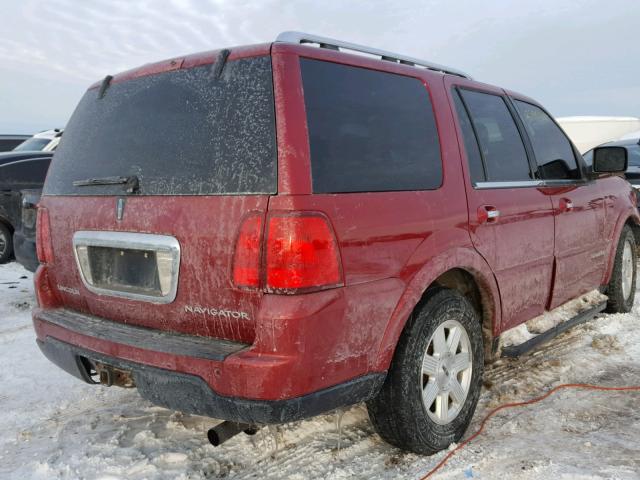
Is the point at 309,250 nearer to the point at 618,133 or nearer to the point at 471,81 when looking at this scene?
the point at 471,81

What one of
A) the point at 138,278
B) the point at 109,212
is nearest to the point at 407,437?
the point at 138,278

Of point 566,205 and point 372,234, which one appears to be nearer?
A: point 372,234

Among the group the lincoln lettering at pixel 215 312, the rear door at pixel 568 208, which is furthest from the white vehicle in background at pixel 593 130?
the lincoln lettering at pixel 215 312

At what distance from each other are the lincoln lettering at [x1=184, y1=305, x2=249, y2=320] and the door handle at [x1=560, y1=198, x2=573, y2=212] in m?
2.54

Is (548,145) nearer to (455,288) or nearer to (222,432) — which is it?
(455,288)

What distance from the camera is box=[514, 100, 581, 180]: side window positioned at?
3779 millimetres

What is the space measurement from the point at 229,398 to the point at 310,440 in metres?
0.97

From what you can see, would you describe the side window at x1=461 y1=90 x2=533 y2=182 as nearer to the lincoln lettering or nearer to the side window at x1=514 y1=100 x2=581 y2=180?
the side window at x1=514 y1=100 x2=581 y2=180

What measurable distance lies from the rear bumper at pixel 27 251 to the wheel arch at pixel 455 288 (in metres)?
4.11

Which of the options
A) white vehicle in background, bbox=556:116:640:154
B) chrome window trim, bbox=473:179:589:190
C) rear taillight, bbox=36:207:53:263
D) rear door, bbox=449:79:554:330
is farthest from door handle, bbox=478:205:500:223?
white vehicle in background, bbox=556:116:640:154

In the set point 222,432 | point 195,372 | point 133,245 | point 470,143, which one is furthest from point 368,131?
point 222,432

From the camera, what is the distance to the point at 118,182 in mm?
2512

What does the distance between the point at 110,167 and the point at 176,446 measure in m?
1.42

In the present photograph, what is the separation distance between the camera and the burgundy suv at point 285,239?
206cm
